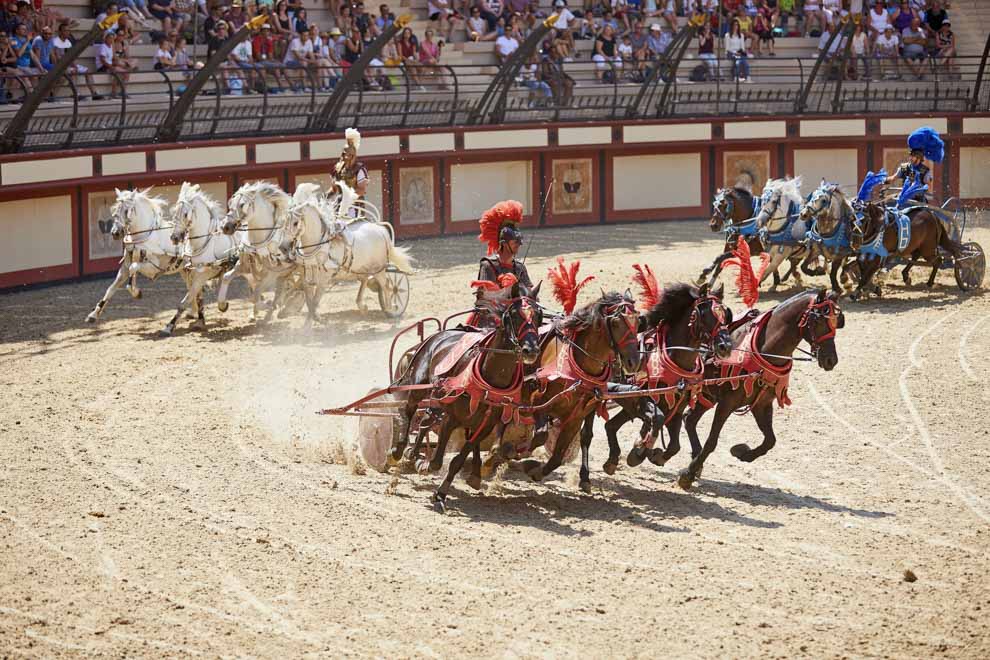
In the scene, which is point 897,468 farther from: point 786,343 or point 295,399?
point 295,399

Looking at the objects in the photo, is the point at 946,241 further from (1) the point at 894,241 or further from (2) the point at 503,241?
(2) the point at 503,241

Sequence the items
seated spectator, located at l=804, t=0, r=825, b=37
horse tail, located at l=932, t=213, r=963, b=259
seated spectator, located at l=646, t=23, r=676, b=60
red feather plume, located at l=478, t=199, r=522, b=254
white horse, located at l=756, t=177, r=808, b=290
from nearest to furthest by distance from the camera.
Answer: red feather plume, located at l=478, t=199, r=522, b=254 → white horse, located at l=756, t=177, r=808, b=290 → horse tail, located at l=932, t=213, r=963, b=259 → seated spectator, located at l=646, t=23, r=676, b=60 → seated spectator, located at l=804, t=0, r=825, b=37

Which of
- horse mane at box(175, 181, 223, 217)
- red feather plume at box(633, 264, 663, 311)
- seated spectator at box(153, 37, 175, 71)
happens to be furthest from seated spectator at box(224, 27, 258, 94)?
red feather plume at box(633, 264, 663, 311)

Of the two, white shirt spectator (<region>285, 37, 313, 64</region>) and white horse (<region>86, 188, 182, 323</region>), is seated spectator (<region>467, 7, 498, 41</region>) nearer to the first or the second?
white shirt spectator (<region>285, 37, 313, 64</region>)

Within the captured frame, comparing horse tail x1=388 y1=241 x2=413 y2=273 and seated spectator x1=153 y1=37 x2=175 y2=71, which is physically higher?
seated spectator x1=153 y1=37 x2=175 y2=71

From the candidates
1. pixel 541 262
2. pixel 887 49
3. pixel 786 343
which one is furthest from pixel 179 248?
pixel 887 49

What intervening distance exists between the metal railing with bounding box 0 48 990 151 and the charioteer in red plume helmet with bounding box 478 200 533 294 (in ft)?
35.5

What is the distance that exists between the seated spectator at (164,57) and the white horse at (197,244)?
513 cm

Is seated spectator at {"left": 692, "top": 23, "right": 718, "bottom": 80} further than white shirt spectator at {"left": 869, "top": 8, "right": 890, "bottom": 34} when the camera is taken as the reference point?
No

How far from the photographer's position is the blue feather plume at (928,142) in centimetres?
1903

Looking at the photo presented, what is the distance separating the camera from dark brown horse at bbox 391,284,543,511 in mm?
9758

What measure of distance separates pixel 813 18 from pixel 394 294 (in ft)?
51.3

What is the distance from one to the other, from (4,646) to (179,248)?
10.8 metres

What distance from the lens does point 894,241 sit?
1848cm
